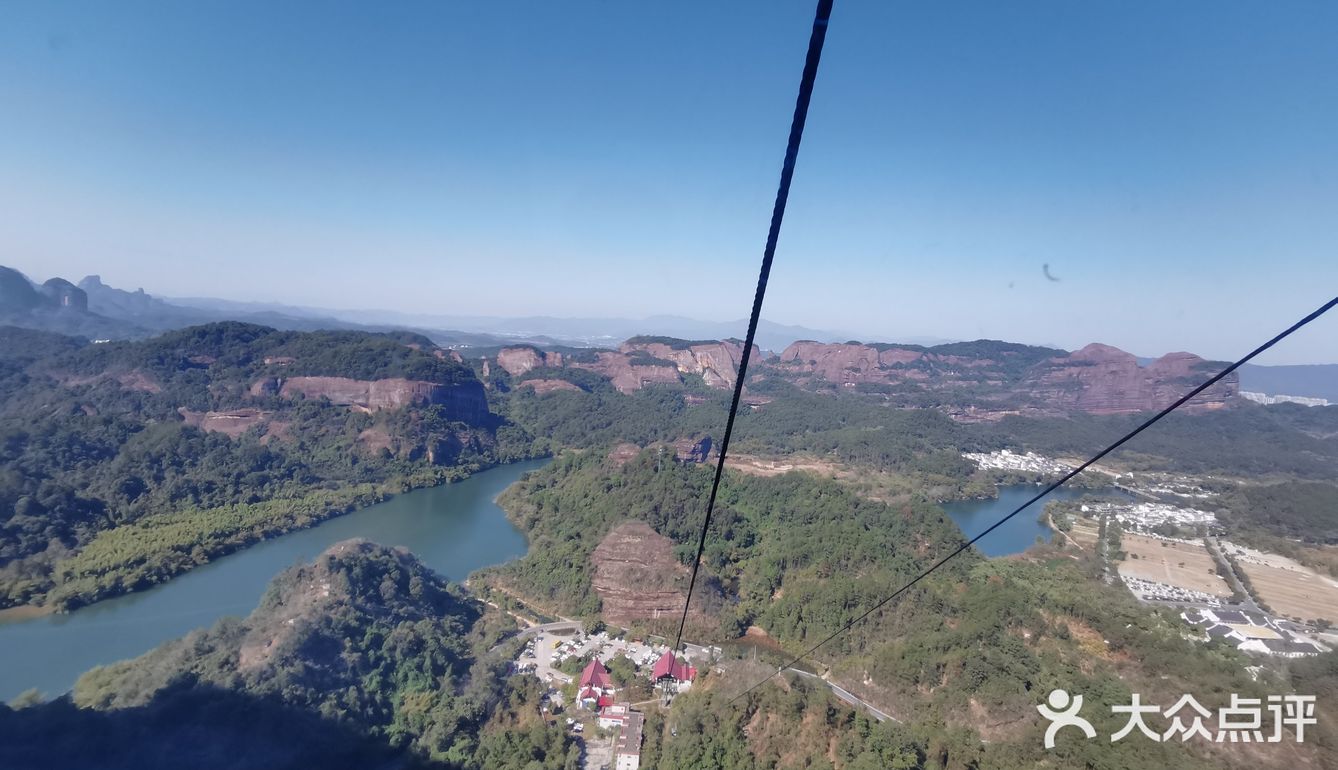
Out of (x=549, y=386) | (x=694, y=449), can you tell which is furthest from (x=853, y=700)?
(x=549, y=386)

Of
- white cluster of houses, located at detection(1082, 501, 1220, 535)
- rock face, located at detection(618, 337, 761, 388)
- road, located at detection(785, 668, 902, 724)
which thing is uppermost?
rock face, located at detection(618, 337, 761, 388)

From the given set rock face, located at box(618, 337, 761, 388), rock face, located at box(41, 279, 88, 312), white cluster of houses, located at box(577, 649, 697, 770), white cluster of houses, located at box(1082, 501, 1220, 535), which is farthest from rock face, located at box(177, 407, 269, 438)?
rock face, located at box(41, 279, 88, 312)

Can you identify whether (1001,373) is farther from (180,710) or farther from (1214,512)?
(180,710)

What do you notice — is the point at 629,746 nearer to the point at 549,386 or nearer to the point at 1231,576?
the point at 1231,576

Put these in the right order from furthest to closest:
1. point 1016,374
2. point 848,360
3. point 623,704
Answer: point 1016,374 < point 848,360 < point 623,704

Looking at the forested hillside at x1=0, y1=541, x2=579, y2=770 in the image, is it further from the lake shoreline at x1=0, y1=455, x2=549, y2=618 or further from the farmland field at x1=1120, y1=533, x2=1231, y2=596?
the farmland field at x1=1120, y1=533, x2=1231, y2=596

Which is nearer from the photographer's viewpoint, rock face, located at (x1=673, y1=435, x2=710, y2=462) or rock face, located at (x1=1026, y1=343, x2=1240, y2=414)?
rock face, located at (x1=673, y1=435, x2=710, y2=462)

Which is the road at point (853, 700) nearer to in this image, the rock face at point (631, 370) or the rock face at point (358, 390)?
the rock face at point (358, 390)

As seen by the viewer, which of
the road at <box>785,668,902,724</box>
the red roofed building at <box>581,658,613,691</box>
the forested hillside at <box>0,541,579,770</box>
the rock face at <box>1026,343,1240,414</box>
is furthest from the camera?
the rock face at <box>1026,343,1240,414</box>

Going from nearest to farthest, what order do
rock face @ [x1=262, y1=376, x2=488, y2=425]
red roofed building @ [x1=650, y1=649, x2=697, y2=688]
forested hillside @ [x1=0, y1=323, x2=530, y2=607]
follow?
red roofed building @ [x1=650, y1=649, x2=697, y2=688] < forested hillside @ [x1=0, y1=323, x2=530, y2=607] < rock face @ [x1=262, y1=376, x2=488, y2=425]
